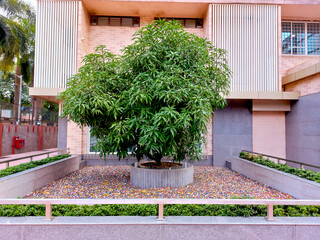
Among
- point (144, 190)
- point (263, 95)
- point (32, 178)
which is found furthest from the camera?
point (263, 95)

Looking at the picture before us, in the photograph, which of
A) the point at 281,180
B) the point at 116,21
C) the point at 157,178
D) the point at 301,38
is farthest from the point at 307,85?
the point at 116,21

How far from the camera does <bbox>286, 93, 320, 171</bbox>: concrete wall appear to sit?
32.1ft

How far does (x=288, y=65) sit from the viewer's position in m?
12.6

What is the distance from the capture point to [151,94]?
6.35 metres

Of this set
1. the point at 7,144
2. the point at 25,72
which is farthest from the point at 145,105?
the point at 25,72

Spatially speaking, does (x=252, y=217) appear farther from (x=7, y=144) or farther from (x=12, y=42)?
(x=12, y=42)

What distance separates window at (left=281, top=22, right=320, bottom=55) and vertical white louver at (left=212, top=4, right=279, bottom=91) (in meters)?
1.65

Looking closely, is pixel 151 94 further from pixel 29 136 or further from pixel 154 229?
pixel 29 136

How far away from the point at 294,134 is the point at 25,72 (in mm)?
21940

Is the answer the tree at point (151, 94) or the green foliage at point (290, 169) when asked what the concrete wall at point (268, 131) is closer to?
the green foliage at point (290, 169)

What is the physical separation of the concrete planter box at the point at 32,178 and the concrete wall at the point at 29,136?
827 centimetres

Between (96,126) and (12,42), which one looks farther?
(12,42)

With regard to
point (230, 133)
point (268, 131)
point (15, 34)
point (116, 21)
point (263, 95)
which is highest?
point (15, 34)

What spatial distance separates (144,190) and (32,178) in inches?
136
